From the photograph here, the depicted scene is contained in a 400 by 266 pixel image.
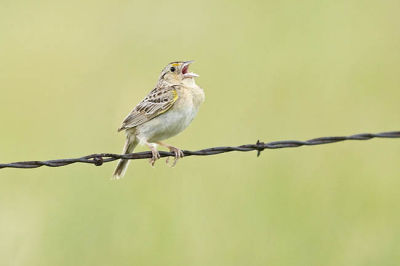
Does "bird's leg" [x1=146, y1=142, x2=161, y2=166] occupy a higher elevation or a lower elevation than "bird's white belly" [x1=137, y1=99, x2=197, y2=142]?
lower

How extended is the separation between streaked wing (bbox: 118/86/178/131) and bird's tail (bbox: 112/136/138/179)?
0.89 ft

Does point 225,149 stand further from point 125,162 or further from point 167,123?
point 125,162

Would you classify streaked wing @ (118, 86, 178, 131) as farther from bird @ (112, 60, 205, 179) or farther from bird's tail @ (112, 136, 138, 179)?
bird's tail @ (112, 136, 138, 179)

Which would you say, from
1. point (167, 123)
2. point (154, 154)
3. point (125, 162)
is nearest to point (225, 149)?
point (154, 154)

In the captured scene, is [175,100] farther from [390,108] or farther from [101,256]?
[390,108]

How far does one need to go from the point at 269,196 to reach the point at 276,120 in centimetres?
226

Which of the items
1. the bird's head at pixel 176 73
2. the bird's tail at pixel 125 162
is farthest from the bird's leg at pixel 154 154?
the bird's head at pixel 176 73

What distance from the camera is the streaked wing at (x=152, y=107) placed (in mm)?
9000

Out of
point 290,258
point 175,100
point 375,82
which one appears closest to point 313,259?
point 290,258

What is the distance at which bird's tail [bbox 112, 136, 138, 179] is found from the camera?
9227 millimetres

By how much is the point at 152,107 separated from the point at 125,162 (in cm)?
69

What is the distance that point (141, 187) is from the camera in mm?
11727

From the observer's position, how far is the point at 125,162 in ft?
30.3

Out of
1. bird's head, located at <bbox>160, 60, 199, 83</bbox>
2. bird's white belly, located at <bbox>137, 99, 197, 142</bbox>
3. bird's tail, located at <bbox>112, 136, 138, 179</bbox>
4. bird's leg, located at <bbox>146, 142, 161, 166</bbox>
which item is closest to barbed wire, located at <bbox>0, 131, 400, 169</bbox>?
bird's leg, located at <bbox>146, 142, 161, 166</bbox>
